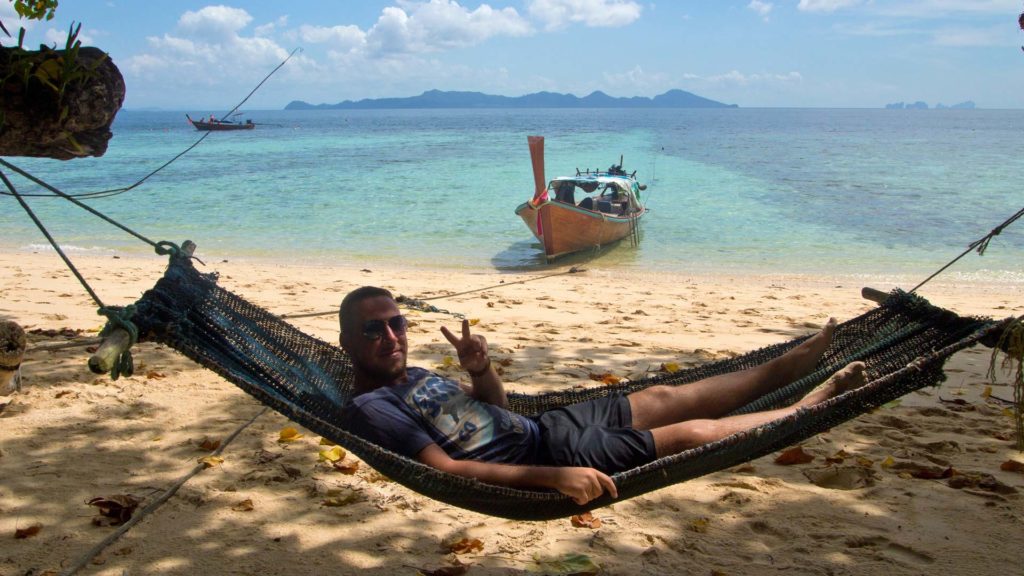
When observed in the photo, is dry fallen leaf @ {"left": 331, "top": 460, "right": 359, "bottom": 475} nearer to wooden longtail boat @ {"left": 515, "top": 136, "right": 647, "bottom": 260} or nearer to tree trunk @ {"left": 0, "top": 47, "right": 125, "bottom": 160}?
tree trunk @ {"left": 0, "top": 47, "right": 125, "bottom": 160}

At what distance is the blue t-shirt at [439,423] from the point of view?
2148 mm

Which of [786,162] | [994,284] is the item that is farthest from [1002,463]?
[786,162]

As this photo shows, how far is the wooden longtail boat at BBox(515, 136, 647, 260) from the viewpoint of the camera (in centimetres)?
1061

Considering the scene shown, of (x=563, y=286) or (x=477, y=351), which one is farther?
(x=563, y=286)

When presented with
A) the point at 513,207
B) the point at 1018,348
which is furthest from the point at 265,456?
the point at 513,207

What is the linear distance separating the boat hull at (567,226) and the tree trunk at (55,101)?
8.66 meters

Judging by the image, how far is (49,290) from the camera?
6.43m

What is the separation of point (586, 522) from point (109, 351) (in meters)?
1.46

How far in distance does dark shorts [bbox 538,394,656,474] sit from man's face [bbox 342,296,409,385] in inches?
19.1

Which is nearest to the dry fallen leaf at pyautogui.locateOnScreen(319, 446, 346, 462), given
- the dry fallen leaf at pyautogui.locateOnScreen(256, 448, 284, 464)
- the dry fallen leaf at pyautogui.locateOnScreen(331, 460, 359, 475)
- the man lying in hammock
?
the dry fallen leaf at pyautogui.locateOnScreen(331, 460, 359, 475)

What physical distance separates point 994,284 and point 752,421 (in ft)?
27.0

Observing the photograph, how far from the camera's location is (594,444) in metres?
2.25

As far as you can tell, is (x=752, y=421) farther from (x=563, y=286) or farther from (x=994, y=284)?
(x=994, y=284)

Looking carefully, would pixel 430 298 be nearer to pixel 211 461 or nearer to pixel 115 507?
pixel 211 461
